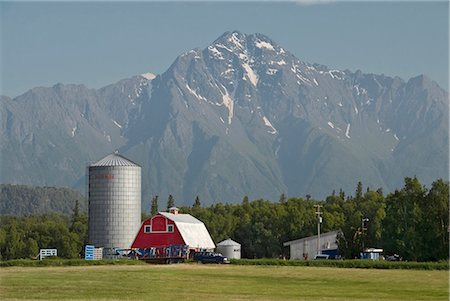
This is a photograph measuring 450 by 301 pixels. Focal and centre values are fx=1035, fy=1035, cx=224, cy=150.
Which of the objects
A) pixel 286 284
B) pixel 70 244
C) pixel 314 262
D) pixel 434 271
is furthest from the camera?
pixel 70 244

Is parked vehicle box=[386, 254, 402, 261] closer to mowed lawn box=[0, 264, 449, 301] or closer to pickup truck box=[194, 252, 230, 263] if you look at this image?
pickup truck box=[194, 252, 230, 263]

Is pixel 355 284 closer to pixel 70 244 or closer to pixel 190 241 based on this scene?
pixel 190 241

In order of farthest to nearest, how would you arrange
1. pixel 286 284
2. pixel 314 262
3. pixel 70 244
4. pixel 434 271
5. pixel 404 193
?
pixel 70 244 → pixel 404 193 → pixel 314 262 → pixel 434 271 → pixel 286 284

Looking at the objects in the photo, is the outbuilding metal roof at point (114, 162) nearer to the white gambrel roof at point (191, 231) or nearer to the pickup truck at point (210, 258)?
the white gambrel roof at point (191, 231)

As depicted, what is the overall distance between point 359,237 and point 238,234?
118 feet

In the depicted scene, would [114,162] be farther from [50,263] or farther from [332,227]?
[332,227]

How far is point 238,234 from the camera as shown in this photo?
14950 centimetres

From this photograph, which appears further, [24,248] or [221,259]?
[24,248]

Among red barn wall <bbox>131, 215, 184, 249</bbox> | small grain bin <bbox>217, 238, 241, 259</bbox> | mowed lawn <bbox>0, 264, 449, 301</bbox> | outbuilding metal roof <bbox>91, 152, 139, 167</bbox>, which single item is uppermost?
outbuilding metal roof <bbox>91, 152, 139, 167</bbox>

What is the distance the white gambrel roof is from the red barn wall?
2.40ft

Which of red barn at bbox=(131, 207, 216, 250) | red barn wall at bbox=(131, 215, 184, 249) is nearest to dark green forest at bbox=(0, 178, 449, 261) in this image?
red barn at bbox=(131, 207, 216, 250)

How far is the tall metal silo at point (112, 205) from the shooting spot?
11888 cm

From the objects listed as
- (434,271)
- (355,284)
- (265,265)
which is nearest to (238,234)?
(265,265)

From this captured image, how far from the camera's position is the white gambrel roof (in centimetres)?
11883
